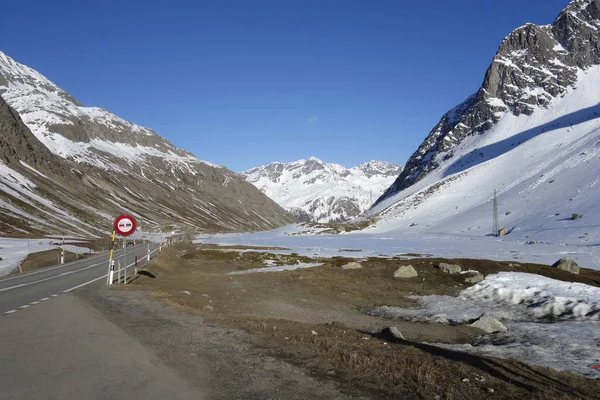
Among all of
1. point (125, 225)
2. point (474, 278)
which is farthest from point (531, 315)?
point (125, 225)

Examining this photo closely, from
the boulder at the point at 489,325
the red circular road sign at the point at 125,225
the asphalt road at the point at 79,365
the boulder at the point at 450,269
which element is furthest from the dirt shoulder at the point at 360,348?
the boulder at the point at 450,269

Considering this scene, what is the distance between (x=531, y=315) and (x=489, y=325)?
6620mm

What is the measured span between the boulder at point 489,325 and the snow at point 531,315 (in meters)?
0.46

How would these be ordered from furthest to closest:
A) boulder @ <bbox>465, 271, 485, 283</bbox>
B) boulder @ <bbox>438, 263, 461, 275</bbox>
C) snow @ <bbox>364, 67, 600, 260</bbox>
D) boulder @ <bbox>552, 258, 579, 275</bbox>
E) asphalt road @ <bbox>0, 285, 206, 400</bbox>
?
snow @ <bbox>364, 67, 600, 260</bbox>, boulder @ <bbox>552, 258, 579, 275</bbox>, boulder @ <bbox>438, 263, 461, 275</bbox>, boulder @ <bbox>465, 271, 485, 283</bbox>, asphalt road @ <bbox>0, 285, 206, 400</bbox>

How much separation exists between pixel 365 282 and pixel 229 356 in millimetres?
24555

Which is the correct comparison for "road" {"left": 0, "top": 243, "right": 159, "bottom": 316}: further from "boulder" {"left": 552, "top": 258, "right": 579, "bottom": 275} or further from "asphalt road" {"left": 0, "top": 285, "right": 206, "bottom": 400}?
"boulder" {"left": 552, "top": 258, "right": 579, "bottom": 275}

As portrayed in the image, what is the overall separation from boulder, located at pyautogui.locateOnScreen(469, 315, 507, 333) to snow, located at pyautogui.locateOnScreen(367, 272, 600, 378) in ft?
1.51

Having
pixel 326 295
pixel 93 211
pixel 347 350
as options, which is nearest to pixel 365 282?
pixel 326 295

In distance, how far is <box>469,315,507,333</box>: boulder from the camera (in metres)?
17.2

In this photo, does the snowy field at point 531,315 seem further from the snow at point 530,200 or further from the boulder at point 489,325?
the snow at point 530,200

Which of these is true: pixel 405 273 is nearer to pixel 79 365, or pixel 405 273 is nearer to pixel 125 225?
pixel 125 225

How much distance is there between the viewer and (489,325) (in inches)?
685

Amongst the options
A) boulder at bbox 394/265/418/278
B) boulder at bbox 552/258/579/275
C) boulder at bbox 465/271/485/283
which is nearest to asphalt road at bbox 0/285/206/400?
boulder at bbox 394/265/418/278

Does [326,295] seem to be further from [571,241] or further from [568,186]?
[568,186]
